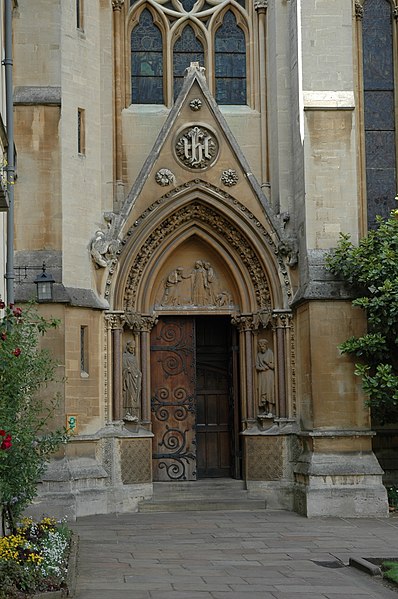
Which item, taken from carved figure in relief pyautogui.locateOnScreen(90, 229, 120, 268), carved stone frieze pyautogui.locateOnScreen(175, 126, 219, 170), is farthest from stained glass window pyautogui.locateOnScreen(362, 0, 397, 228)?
carved figure in relief pyautogui.locateOnScreen(90, 229, 120, 268)

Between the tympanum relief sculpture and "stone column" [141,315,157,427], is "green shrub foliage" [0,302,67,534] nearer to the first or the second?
"stone column" [141,315,157,427]

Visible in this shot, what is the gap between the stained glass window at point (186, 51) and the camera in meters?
22.4

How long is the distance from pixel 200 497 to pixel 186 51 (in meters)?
9.14

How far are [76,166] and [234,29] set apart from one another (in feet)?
16.4

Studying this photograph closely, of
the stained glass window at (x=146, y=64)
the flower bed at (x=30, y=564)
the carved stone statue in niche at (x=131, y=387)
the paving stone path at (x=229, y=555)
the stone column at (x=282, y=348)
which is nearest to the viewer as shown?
the flower bed at (x=30, y=564)

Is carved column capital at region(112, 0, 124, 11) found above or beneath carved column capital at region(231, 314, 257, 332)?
above

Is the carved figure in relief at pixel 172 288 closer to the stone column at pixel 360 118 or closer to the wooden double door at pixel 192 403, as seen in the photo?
the wooden double door at pixel 192 403

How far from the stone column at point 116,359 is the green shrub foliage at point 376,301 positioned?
14.1 ft

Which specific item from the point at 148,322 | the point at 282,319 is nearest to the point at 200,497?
the point at 148,322

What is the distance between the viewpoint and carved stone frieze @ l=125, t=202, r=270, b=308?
70.3ft

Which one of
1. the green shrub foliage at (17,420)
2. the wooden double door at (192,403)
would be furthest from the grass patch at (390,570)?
the wooden double door at (192,403)

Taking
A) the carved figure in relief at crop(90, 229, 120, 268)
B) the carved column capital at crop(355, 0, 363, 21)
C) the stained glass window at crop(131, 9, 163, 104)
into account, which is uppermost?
the carved column capital at crop(355, 0, 363, 21)

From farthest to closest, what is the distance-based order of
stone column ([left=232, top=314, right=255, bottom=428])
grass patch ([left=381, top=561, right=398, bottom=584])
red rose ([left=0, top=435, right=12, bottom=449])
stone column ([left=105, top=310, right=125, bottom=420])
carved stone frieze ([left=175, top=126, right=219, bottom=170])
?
stone column ([left=232, top=314, right=255, bottom=428]) → carved stone frieze ([left=175, top=126, right=219, bottom=170]) → stone column ([left=105, top=310, right=125, bottom=420]) → grass patch ([left=381, top=561, right=398, bottom=584]) → red rose ([left=0, top=435, right=12, bottom=449])

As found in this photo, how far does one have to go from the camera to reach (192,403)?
21922 millimetres
